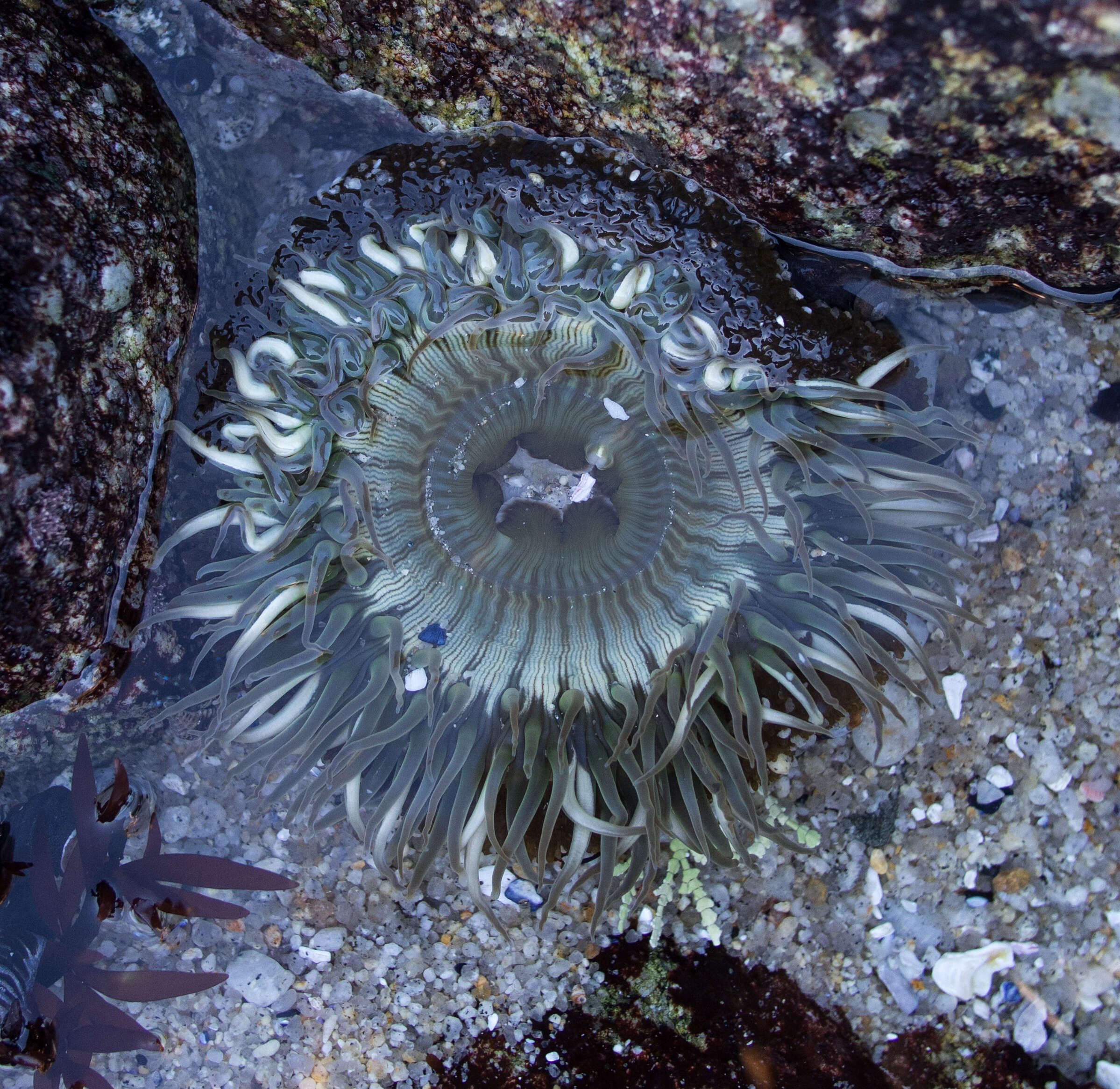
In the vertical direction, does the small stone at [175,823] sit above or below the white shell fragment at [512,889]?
below

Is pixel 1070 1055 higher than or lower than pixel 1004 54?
lower

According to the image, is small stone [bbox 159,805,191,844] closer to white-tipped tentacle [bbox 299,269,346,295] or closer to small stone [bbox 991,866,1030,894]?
white-tipped tentacle [bbox 299,269,346,295]

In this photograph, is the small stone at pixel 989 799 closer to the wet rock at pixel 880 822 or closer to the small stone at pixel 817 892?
the wet rock at pixel 880 822

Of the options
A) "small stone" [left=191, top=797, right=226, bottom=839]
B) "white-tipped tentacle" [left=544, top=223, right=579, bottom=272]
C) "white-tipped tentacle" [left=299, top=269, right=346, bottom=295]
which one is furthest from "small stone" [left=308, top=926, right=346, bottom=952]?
"white-tipped tentacle" [left=544, top=223, right=579, bottom=272]

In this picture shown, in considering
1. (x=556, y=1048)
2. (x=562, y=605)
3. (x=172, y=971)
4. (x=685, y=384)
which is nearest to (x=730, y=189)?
(x=685, y=384)

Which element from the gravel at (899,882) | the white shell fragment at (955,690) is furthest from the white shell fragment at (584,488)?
the white shell fragment at (955,690)

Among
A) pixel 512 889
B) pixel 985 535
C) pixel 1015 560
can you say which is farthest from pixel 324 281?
pixel 1015 560

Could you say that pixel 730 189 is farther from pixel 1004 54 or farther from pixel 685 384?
pixel 1004 54
